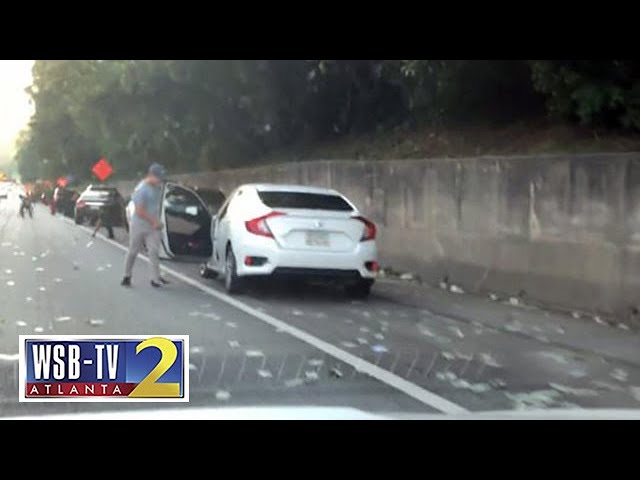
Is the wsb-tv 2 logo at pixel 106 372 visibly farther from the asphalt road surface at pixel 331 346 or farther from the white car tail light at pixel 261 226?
the white car tail light at pixel 261 226

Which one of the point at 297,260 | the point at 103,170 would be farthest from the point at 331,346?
the point at 103,170

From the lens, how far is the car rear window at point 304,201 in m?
12.2

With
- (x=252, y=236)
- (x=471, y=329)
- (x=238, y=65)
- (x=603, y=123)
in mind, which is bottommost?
(x=471, y=329)

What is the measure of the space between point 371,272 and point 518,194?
2.21 metres

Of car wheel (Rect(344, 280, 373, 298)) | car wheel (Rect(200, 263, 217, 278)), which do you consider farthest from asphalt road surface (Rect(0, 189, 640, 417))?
car wheel (Rect(200, 263, 217, 278))

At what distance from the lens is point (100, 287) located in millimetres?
12688

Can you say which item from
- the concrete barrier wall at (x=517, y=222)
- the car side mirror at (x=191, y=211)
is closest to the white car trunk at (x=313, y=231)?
the concrete barrier wall at (x=517, y=222)

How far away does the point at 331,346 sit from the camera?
341 inches

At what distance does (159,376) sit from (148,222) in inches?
279

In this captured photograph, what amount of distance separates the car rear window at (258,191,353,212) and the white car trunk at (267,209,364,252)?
9.5 inches

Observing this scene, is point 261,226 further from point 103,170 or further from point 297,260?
point 103,170
